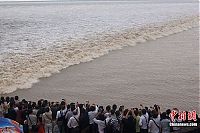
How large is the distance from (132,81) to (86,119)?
10781 mm

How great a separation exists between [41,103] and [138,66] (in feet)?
46.3

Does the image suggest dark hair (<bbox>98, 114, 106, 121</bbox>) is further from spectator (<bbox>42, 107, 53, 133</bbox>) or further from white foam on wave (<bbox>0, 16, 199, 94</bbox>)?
white foam on wave (<bbox>0, 16, 199, 94</bbox>)

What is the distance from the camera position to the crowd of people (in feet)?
39.1

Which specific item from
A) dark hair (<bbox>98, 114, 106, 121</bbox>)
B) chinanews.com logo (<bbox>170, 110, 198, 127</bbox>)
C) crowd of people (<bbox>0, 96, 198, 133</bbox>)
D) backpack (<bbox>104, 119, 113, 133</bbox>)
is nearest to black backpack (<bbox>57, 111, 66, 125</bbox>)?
crowd of people (<bbox>0, 96, 198, 133</bbox>)

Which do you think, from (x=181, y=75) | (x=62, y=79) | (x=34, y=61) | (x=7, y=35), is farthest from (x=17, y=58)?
(x=7, y=35)

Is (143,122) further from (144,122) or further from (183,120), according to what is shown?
(183,120)

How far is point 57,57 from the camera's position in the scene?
103 feet

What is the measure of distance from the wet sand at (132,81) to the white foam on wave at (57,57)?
1.12m

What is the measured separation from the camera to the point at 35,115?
1244cm

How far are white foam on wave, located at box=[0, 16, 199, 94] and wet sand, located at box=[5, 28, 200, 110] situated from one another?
44.2 inches

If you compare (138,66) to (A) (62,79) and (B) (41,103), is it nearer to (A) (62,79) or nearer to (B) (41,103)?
(A) (62,79)

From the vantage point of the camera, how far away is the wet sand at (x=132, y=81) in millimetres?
19594

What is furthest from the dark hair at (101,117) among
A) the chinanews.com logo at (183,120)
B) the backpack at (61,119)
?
the chinanews.com logo at (183,120)

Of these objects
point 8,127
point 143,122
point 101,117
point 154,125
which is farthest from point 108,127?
point 8,127
